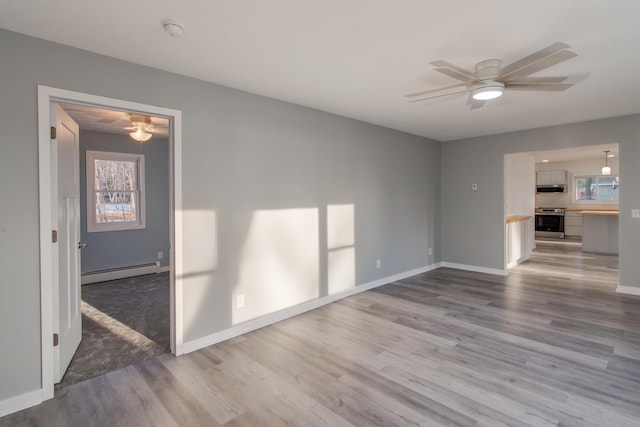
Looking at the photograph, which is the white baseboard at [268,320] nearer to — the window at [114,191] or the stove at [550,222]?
the window at [114,191]

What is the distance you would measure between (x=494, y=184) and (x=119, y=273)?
6.72 metres

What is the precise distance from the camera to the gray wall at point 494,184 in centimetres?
449

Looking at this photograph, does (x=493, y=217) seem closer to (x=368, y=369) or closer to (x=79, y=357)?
(x=368, y=369)

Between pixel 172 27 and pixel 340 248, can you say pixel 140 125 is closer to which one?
pixel 172 27

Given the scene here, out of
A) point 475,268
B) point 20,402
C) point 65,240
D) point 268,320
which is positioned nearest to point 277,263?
point 268,320

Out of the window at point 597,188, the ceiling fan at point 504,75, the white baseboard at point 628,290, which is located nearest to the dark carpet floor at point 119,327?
the ceiling fan at point 504,75

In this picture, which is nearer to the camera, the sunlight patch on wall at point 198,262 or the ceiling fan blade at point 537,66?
the ceiling fan blade at point 537,66

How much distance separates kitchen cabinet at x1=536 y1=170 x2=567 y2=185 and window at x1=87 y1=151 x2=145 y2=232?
11.1 meters

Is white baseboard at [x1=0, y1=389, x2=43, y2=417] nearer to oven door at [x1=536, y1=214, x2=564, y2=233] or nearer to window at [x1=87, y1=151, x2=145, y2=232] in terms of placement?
window at [x1=87, y1=151, x2=145, y2=232]

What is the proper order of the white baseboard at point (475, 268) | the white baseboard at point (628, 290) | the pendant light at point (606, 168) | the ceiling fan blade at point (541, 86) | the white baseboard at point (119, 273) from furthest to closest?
the pendant light at point (606, 168), the white baseboard at point (475, 268), the white baseboard at point (119, 273), the white baseboard at point (628, 290), the ceiling fan blade at point (541, 86)

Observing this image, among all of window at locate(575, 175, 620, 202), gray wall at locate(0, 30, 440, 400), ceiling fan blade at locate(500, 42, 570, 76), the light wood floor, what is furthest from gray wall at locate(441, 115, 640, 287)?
window at locate(575, 175, 620, 202)

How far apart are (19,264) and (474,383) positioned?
130 inches

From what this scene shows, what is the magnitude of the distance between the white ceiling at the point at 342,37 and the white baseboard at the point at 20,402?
95.3 inches

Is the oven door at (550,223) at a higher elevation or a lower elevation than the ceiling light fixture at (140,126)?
lower
